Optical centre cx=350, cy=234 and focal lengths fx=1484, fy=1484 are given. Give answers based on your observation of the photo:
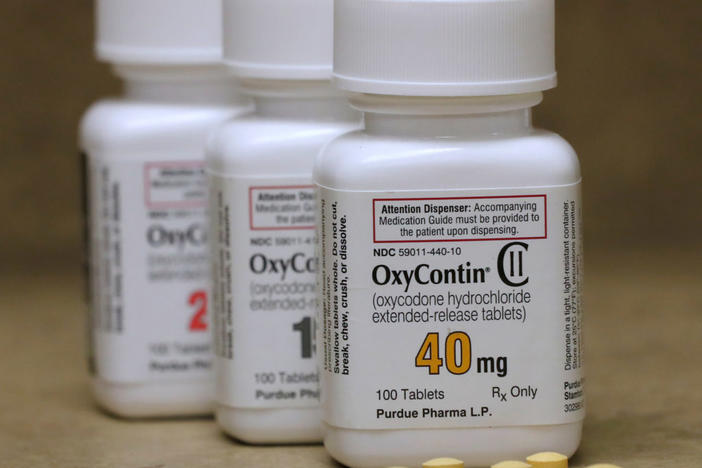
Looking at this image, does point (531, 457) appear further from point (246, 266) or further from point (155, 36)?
point (155, 36)

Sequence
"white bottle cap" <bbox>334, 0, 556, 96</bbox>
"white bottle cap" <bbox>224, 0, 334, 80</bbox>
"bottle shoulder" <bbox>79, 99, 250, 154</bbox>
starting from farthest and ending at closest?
"bottle shoulder" <bbox>79, 99, 250, 154</bbox> → "white bottle cap" <bbox>224, 0, 334, 80</bbox> → "white bottle cap" <bbox>334, 0, 556, 96</bbox>

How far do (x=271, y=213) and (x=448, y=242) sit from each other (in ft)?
0.49

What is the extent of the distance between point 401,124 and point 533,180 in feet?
0.30

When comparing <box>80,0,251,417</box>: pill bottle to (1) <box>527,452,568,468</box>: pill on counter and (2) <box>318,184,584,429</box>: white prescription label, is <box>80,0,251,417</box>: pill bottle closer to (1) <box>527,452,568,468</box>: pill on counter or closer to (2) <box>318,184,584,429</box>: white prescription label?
(2) <box>318,184,584,429</box>: white prescription label

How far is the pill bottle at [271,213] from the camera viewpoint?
3.32ft

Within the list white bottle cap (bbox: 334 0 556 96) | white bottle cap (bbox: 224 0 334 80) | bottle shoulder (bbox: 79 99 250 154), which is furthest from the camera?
bottle shoulder (bbox: 79 99 250 154)

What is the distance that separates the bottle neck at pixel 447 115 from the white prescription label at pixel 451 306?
43 millimetres

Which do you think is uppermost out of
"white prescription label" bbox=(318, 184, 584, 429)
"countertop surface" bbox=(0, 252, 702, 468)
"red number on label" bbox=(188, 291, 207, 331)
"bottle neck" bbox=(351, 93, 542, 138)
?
"bottle neck" bbox=(351, 93, 542, 138)

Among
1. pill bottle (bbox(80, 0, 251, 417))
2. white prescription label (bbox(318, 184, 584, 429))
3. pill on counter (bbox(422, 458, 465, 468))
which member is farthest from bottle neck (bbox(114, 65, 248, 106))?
pill on counter (bbox(422, 458, 465, 468))

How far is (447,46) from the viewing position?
91 cm

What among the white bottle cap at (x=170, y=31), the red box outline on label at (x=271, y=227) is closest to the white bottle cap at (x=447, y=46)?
the red box outline on label at (x=271, y=227)

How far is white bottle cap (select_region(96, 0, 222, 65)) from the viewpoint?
1.11 meters

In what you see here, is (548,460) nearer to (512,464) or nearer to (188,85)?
(512,464)

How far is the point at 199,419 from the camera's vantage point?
3.77 ft
